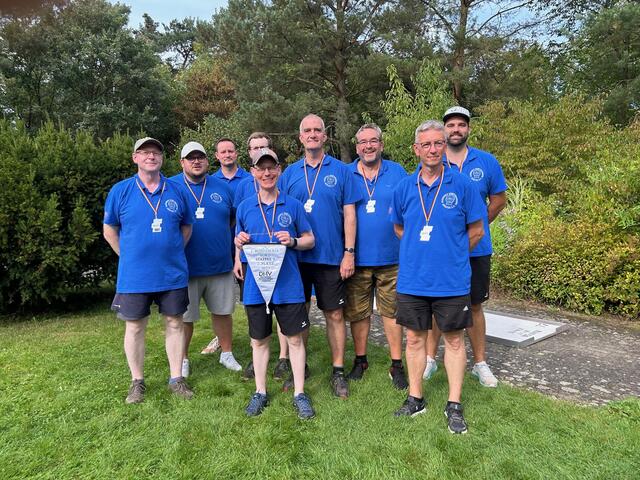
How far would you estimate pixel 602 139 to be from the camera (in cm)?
1007

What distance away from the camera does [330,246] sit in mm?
3738

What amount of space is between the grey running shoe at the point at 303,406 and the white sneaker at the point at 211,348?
63.2 inches

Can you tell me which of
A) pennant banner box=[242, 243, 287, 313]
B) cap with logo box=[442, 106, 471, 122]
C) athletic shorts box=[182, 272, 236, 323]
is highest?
cap with logo box=[442, 106, 471, 122]

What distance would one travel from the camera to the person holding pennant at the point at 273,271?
3416 millimetres

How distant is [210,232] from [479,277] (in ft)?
7.75

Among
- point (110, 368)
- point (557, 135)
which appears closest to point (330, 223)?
point (110, 368)

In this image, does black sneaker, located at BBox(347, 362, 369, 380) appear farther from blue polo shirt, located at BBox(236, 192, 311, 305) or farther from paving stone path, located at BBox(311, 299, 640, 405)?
blue polo shirt, located at BBox(236, 192, 311, 305)

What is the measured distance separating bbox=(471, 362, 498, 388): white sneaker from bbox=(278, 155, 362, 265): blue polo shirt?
5.08 ft

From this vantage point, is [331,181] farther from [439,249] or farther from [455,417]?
[455,417]

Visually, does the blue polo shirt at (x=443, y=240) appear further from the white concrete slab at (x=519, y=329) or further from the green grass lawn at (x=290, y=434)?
the white concrete slab at (x=519, y=329)

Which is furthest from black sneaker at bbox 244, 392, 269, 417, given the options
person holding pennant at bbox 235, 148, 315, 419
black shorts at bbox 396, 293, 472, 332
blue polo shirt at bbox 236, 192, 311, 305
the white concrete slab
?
the white concrete slab

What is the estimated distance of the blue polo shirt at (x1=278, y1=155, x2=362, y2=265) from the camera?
373cm

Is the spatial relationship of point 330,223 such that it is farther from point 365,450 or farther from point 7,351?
point 7,351

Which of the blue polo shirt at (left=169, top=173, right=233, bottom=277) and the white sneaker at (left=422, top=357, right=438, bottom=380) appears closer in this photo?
the white sneaker at (left=422, top=357, right=438, bottom=380)
